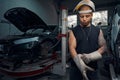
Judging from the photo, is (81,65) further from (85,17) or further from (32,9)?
(32,9)

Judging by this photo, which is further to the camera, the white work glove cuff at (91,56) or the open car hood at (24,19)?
the open car hood at (24,19)

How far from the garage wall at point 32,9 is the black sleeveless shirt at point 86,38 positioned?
26.1ft

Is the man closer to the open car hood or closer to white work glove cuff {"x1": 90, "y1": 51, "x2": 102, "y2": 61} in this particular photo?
white work glove cuff {"x1": 90, "y1": 51, "x2": 102, "y2": 61}

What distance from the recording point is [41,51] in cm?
643

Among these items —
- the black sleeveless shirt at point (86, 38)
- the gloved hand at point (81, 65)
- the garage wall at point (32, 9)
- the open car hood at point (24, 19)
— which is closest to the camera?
the gloved hand at point (81, 65)

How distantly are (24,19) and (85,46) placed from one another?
474cm

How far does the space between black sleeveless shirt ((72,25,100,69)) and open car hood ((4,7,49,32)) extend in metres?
4.16

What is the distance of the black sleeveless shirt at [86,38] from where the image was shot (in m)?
2.53

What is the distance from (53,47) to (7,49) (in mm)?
1414

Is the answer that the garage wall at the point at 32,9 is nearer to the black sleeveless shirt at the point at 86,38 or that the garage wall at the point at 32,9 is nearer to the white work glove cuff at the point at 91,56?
the black sleeveless shirt at the point at 86,38

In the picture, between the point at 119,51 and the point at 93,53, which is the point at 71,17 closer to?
the point at 119,51

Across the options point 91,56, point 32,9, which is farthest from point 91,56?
point 32,9

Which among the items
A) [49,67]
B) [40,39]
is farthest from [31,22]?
[49,67]

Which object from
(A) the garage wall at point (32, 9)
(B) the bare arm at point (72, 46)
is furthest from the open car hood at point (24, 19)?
(B) the bare arm at point (72, 46)
